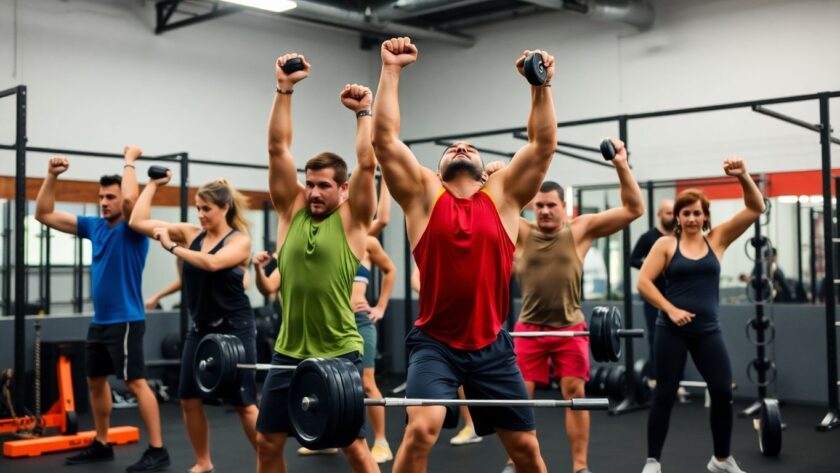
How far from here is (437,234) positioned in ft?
8.92

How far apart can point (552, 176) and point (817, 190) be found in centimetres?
245

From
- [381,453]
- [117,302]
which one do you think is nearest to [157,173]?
[117,302]

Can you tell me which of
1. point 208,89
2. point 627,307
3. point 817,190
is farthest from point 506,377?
point 208,89

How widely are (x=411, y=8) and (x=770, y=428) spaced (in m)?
5.19

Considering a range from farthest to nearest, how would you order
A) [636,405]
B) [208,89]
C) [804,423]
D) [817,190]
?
[208,89], [817,190], [636,405], [804,423]

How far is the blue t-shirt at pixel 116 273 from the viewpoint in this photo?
454 centimetres

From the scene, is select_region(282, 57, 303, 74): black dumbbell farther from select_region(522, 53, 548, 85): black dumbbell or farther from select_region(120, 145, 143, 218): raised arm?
select_region(120, 145, 143, 218): raised arm

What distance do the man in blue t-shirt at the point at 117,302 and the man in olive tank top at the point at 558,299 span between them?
182 cm

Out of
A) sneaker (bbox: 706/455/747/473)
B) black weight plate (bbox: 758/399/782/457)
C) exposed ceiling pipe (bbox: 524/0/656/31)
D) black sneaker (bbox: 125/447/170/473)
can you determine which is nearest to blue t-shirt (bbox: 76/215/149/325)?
black sneaker (bbox: 125/447/170/473)

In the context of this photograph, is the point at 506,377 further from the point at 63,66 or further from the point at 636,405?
the point at 63,66

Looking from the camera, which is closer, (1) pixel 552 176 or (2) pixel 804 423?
(2) pixel 804 423

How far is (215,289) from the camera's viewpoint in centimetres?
395

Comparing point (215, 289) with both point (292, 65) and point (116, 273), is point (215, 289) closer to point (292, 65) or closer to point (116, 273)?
point (116, 273)

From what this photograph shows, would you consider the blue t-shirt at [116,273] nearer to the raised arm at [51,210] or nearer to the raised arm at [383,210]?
the raised arm at [51,210]
